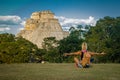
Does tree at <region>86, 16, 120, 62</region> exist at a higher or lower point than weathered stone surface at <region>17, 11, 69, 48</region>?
lower

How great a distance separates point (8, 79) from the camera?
15.2 meters

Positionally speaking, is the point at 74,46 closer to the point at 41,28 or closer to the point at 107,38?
the point at 107,38

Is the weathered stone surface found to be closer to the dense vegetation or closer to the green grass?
the dense vegetation

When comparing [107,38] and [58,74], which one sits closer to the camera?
[58,74]

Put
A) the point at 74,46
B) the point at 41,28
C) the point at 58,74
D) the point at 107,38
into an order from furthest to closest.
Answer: the point at 41,28 < the point at 74,46 < the point at 107,38 < the point at 58,74

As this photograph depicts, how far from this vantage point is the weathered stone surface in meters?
154

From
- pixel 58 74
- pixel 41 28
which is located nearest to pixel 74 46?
pixel 58 74

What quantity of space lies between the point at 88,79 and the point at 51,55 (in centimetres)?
6586

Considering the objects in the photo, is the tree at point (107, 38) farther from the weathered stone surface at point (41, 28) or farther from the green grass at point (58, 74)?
the weathered stone surface at point (41, 28)

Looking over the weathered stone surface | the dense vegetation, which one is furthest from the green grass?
the weathered stone surface

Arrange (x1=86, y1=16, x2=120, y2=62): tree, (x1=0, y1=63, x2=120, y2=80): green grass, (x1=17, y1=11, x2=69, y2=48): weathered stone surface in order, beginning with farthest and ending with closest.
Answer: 1. (x1=17, y1=11, x2=69, y2=48): weathered stone surface
2. (x1=86, y1=16, x2=120, y2=62): tree
3. (x1=0, y1=63, x2=120, y2=80): green grass

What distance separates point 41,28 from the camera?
157875 mm

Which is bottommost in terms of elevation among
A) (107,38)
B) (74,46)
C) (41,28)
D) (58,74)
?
(58,74)

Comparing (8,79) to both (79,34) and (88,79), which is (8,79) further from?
(79,34)
